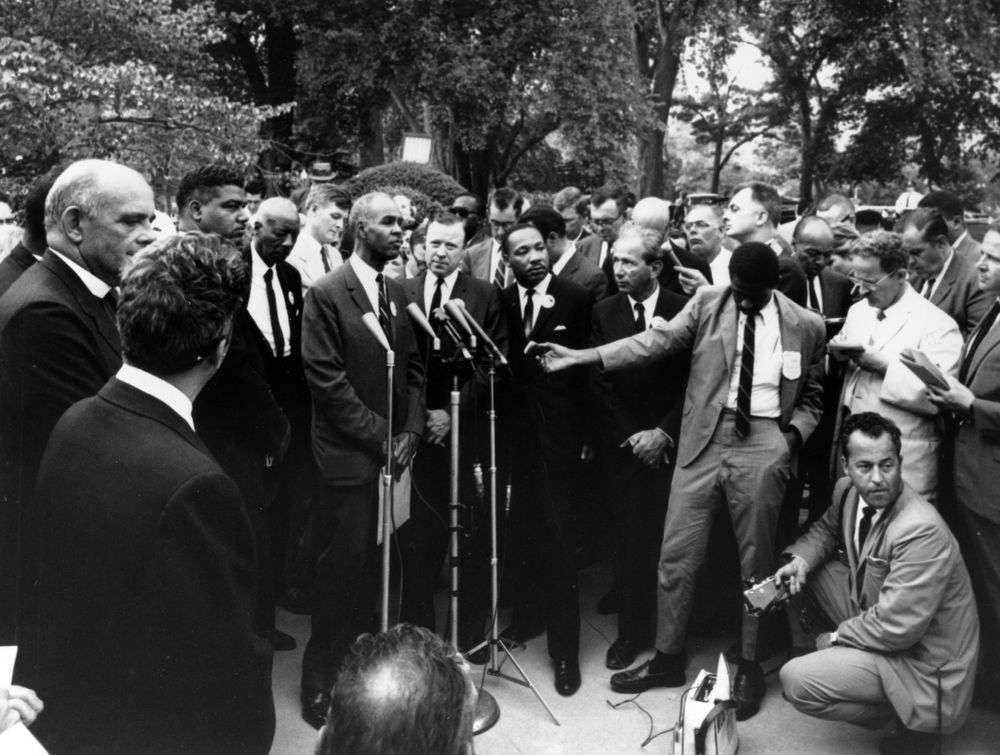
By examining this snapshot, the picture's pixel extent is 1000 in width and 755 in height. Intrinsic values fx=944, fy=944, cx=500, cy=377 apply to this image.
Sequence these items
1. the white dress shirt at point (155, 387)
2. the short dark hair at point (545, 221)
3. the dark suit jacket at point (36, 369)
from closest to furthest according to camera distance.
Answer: the white dress shirt at point (155, 387), the dark suit jacket at point (36, 369), the short dark hair at point (545, 221)

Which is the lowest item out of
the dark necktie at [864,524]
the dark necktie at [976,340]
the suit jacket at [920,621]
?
the suit jacket at [920,621]

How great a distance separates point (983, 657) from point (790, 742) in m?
1.03

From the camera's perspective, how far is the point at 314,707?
13.1 ft

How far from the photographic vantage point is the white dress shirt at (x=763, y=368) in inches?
166

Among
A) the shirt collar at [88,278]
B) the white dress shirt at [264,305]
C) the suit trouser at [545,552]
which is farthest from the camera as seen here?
the white dress shirt at [264,305]

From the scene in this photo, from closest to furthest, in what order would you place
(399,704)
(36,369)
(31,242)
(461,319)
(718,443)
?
(399,704) → (36,369) → (31,242) → (461,319) → (718,443)

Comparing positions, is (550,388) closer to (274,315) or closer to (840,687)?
(274,315)

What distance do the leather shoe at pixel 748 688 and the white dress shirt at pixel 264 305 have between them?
2.61 metres

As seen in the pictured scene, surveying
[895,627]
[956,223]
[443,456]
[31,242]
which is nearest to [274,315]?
[443,456]

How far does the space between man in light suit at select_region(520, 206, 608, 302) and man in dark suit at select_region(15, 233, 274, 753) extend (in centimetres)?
399

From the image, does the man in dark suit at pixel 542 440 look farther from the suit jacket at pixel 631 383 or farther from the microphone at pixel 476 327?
the microphone at pixel 476 327

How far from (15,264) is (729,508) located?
9.96 ft

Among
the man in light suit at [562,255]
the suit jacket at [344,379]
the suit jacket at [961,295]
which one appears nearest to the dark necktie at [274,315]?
the suit jacket at [344,379]

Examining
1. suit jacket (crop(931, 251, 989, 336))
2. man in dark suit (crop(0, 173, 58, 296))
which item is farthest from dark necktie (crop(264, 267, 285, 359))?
suit jacket (crop(931, 251, 989, 336))
